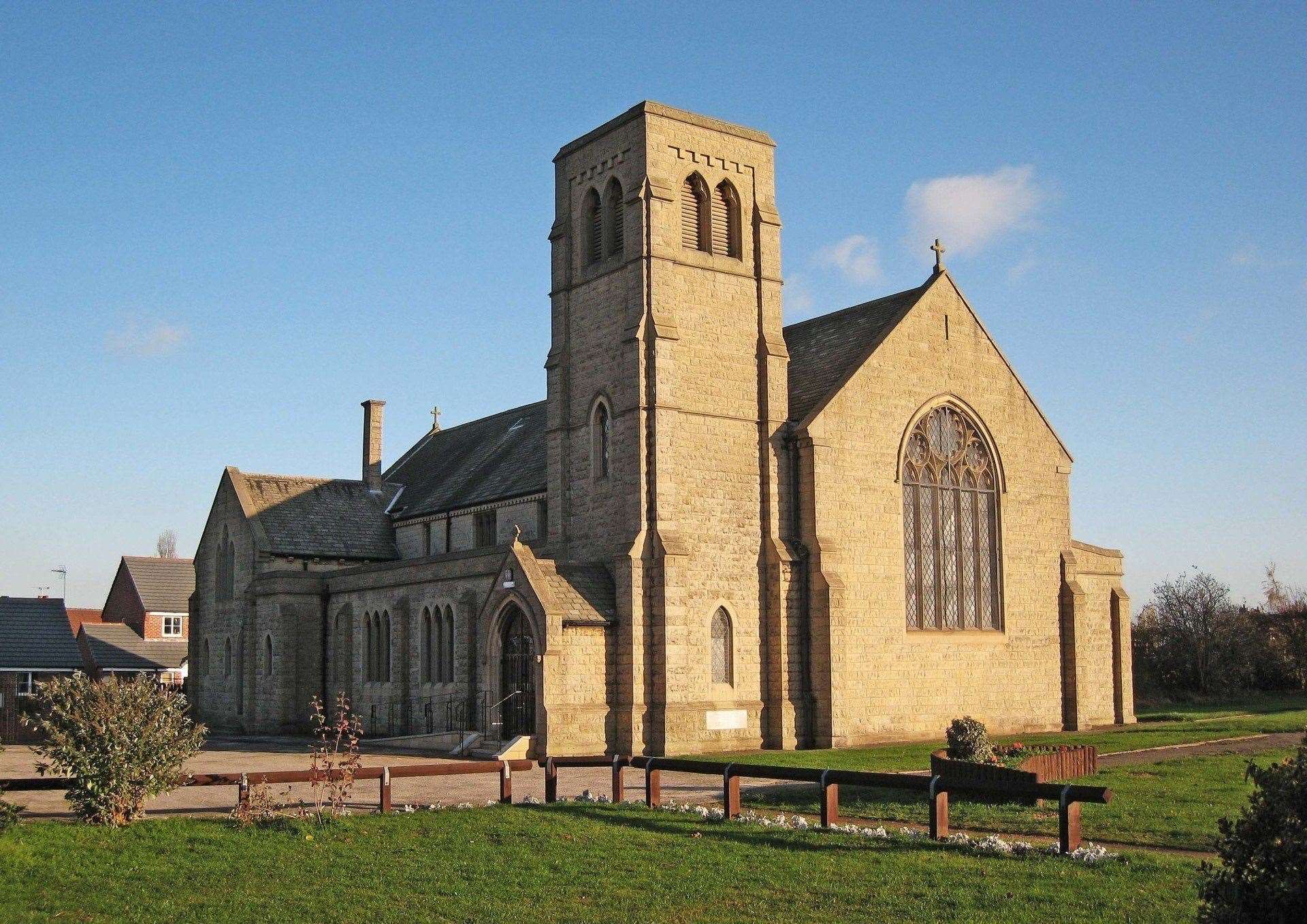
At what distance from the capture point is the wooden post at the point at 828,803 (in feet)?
56.6

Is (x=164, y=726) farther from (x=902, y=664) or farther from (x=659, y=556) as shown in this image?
(x=902, y=664)

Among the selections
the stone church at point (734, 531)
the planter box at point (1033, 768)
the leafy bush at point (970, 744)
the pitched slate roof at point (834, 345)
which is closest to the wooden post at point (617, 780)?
the planter box at point (1033, 768)

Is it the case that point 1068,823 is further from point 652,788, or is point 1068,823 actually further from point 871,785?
point 652,788

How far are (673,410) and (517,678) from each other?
25.1ft

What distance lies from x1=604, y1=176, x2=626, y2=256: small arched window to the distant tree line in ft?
109

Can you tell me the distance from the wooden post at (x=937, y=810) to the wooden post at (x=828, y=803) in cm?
153

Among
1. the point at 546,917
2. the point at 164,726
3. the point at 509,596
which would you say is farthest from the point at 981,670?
the point at 546,917

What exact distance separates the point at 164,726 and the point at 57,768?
5.25 feet

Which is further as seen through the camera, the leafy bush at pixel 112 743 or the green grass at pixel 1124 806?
the leafy bush at pixel 112 743

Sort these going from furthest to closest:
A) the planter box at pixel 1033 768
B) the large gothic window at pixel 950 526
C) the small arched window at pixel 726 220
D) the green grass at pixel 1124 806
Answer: the large gothic window at pixel 950 526 < the small arched window at pixel 726 220 < the planter box at pixel 1033 768 < the green grass at pixel 1124 806

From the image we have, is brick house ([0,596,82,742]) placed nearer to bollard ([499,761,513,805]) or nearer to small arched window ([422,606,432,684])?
small arched window ([422,606,432,684])

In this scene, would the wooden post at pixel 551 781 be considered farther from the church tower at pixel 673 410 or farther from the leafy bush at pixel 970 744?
the church tower at pixel 673 410

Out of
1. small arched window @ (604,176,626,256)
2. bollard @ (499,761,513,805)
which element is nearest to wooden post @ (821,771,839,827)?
bollard @ (499,761,513,805)

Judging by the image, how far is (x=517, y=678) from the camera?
3247 cm
